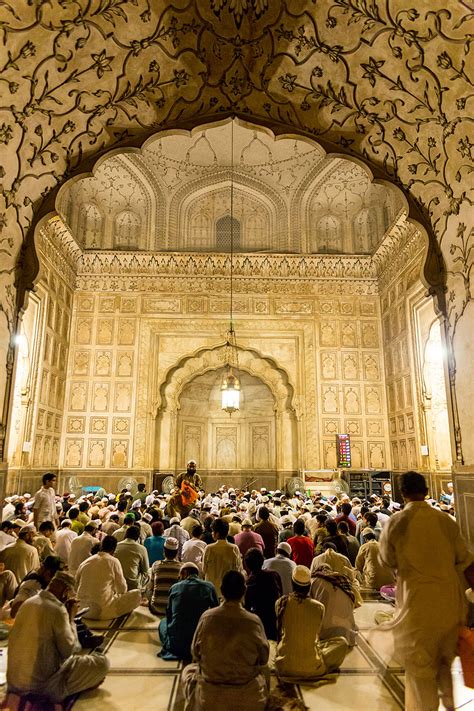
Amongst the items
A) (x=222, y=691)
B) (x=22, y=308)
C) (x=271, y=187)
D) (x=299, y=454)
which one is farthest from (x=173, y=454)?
(x=222, y=691)

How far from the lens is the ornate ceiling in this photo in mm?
14844

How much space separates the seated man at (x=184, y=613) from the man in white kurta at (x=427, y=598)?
Result: 1.74 meters

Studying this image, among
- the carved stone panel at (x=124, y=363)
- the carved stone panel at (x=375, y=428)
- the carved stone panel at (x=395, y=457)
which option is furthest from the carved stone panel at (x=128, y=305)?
the carved stone panel at (x=395, y=457)

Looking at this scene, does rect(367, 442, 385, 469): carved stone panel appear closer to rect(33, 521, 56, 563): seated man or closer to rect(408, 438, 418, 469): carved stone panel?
rect(408, 438, 418, 469): carved stone panel

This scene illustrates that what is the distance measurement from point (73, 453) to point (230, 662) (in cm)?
1223

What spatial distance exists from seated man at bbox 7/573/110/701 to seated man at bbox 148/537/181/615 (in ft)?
5.91

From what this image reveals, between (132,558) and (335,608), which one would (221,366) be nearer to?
(132,558)

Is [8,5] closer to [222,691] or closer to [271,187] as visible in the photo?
[222,691]

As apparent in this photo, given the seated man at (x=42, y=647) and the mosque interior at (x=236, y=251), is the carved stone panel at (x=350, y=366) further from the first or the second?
the seated man at (x=42, y=647)

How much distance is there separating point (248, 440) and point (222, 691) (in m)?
13.4

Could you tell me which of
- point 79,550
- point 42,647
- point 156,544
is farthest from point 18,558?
point 42,647

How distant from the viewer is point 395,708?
2.90m

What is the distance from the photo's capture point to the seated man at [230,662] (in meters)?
2.43

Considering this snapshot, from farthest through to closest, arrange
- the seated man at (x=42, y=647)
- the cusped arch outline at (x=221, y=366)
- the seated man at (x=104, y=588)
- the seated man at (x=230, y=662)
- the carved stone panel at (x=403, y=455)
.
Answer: the cusped arch outline at (x=221, y=366) < the carved stone panel at (x=403, y=455) < the seated man at (x=104, y=588) < the seated man at (x=42, y=647) < the seated man at (x=230, y=662)
